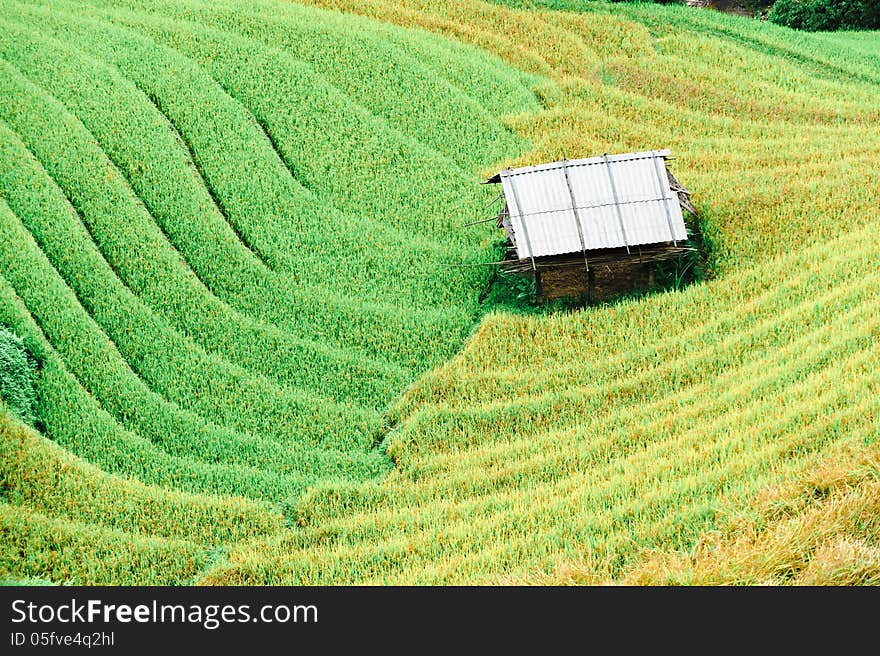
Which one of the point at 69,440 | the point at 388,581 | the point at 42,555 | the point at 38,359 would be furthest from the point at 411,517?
the point at 38,359

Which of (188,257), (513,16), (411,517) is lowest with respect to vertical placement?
(411,517)

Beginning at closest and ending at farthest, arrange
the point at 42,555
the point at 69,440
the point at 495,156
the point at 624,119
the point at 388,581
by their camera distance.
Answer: the point at 388,581 < the point at 42,555 < the point at 69,440 < the point at 495,156 < the point at 624,119

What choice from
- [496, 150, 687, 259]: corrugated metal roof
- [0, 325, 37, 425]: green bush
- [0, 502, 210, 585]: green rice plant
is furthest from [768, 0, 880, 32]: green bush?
[0, 502, 210, 585]: green rice plant

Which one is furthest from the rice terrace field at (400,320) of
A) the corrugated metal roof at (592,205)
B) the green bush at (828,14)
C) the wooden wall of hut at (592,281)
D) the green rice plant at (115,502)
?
the green bush at (828,14)

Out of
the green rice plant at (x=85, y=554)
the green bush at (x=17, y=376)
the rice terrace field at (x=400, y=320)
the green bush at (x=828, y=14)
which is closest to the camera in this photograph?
the rice terrace field at (x=400, y=320)

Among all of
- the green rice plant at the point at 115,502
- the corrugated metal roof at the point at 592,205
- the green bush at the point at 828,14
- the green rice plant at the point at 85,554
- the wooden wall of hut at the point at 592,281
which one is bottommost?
the green rice plant at the point at 85,554

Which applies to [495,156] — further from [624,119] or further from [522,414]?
[522,414]

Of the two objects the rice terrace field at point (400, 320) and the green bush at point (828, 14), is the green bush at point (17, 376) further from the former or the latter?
the green bush at point (828, 14)
